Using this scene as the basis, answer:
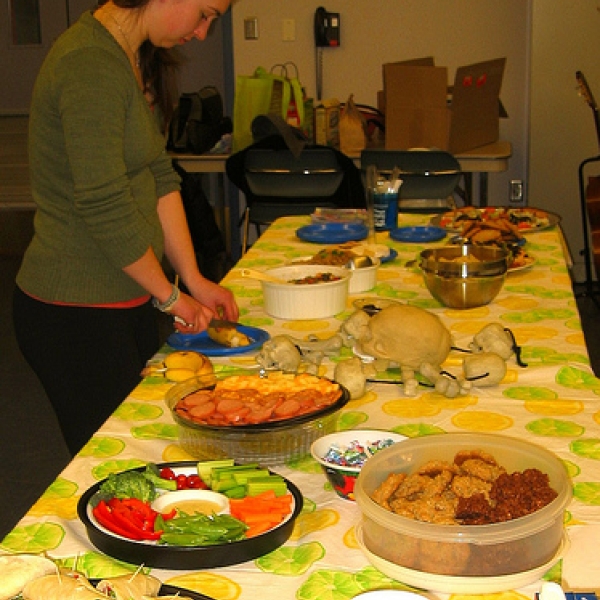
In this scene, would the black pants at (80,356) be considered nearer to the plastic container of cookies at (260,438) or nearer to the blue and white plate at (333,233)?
the plastic container of cookies at (260,438)

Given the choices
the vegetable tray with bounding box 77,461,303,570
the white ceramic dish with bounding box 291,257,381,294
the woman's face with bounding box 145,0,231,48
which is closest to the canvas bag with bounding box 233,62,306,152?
the white ceramic dish with bounding box 291,257,381,294

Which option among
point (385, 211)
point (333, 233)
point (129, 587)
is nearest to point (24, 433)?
point (333, 233)

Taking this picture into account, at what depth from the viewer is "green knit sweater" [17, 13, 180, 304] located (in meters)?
1.55

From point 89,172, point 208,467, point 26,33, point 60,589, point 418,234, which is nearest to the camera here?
point 60,589

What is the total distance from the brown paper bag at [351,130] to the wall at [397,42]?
855 mm

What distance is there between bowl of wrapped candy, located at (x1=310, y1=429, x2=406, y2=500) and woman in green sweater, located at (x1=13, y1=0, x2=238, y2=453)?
0.61m

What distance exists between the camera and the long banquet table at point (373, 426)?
949mm

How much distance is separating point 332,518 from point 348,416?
331 mm

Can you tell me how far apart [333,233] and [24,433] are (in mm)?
1383

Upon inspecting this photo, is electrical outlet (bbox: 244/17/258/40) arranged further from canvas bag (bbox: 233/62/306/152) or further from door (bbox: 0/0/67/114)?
door (bbox: 0/0/67/114)

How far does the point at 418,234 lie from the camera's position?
2.62 m

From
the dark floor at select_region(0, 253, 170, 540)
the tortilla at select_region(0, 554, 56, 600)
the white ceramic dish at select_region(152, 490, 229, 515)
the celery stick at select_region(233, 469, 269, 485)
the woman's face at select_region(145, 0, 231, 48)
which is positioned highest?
the woman's face at select_region(145, 0, 231, 48)

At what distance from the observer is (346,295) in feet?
6.38

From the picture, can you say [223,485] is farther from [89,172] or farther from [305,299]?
[305,299]
